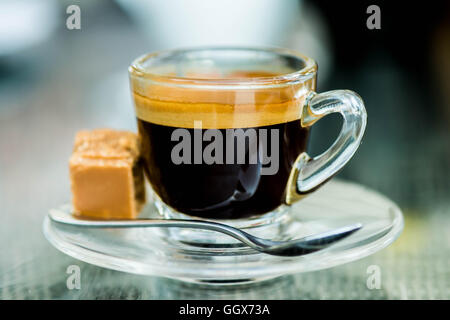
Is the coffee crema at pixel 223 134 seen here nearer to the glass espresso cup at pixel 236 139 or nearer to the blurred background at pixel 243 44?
the glass espresso cup at pixel 236 139

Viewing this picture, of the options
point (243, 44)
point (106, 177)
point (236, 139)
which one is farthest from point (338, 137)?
point (243, 44)

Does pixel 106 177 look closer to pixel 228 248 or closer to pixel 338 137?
pixel 228 248

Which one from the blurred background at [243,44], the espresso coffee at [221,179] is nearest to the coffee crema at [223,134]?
the espresso coffee at [221,179]

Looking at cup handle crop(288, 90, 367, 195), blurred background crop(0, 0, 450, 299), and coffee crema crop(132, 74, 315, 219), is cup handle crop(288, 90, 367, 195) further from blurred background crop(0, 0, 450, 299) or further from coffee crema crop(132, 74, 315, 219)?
blurred background crop(0, 0, 450, 299)

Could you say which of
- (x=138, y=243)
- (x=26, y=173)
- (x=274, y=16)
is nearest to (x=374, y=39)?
(x=274, y=16)

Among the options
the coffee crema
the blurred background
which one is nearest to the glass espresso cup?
the coffee crema
